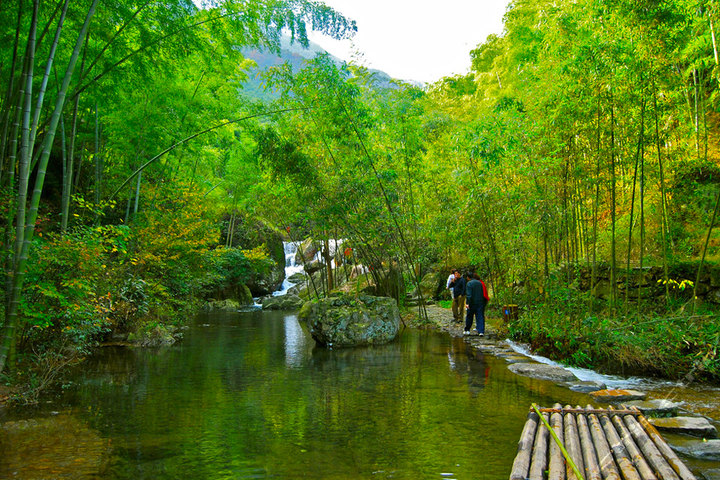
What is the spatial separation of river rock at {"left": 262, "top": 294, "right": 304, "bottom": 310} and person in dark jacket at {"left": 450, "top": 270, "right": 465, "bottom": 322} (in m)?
9.11

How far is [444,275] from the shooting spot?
17.8 metres

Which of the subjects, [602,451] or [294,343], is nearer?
[602,451]

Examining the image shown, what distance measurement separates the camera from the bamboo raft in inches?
104

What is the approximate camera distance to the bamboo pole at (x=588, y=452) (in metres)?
2.65

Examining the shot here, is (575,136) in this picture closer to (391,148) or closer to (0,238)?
(391,148)

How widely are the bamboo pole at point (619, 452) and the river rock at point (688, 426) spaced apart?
766 mm

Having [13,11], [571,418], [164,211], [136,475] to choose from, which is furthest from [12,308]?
[164,211]

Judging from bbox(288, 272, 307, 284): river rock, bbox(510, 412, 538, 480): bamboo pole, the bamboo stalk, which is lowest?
Answer: bbox(510, 412, 538, 480): bamboo pole

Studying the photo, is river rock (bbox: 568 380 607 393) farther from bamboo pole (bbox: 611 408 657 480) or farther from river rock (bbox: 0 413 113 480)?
river rock (bbox: 0 413 113 480)

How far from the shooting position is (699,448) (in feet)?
11.6

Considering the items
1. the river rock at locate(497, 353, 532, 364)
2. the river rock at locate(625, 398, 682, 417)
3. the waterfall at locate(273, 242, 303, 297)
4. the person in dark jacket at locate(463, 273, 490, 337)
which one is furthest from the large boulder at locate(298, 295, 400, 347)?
the waterfall at locate(273, 242, 303, 297)

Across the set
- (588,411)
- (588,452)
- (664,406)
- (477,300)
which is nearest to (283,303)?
(477,300)

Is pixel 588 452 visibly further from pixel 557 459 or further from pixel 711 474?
pixel 711 474

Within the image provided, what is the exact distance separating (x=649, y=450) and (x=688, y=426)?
1362 mm
